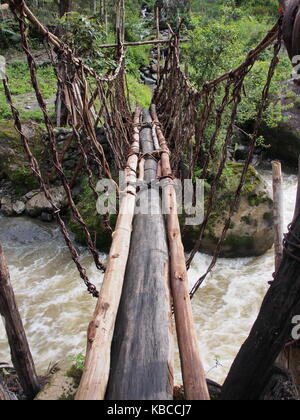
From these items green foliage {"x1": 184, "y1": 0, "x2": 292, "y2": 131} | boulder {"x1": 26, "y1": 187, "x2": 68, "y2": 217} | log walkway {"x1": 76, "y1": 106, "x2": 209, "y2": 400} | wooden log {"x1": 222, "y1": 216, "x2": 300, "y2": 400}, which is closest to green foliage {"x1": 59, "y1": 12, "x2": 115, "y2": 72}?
green foliage {"x1": 184, "y1": 0, "x2": 292, "y2": 131}

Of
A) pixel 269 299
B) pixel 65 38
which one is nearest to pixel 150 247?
pixel 269 299

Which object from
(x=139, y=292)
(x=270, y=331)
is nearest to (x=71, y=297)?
(x=139, y=292)

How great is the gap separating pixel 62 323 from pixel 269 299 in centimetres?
237

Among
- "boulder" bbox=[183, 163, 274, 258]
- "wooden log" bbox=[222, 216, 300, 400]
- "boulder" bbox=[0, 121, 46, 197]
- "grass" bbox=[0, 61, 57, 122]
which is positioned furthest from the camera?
"grass" bbox=[0, 61, 57, 122]

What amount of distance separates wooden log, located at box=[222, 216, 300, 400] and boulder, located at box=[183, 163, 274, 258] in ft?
8.69

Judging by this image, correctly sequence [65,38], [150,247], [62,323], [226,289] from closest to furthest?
[150,247]
[62,323]
[226,289]
[65,38]

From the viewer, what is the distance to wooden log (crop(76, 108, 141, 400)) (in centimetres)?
76

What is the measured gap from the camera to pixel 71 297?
2891 millimetres

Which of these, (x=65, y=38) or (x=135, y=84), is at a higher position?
(x=65, y=38)

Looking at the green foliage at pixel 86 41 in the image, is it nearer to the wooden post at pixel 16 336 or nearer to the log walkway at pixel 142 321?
the log walkway at pixel 142 321

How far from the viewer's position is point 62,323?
263 cm

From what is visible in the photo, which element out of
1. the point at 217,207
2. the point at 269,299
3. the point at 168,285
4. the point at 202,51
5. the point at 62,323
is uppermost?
the point at 202,51

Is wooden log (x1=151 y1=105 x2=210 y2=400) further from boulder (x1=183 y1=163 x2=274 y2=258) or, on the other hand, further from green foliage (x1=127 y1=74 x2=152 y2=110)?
green foliage (x1=127 y1=74 x2=152 y2=110)
